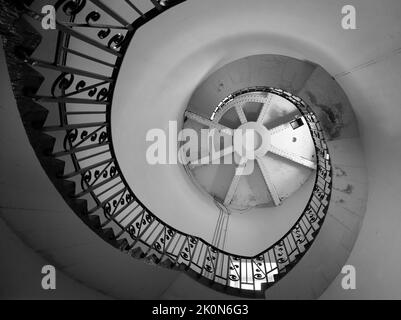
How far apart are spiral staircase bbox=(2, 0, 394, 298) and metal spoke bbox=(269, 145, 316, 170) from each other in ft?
7.04

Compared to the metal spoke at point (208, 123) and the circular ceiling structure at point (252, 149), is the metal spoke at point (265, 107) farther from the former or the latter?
the metal spoke at point (208, 123)

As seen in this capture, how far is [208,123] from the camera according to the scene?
33.6ft

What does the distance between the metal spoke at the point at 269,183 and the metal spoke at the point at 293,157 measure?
644mm

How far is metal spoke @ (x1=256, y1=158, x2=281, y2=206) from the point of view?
1043cm

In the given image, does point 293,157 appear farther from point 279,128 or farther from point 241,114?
point 241,114

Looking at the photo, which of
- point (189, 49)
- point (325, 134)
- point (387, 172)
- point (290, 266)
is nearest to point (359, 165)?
point (387, 172)

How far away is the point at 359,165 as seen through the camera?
5.46 meters

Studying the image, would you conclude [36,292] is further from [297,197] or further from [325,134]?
[297,197]

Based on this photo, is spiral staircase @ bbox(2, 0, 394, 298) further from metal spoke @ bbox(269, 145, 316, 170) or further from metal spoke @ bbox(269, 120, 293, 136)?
metal spoke @ bbox(269, 145, 316, 170)

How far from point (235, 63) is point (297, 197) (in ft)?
15.4

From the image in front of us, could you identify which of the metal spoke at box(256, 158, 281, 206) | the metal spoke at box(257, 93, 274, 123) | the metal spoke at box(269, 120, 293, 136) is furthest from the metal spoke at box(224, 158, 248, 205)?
the metal spoke at box(257, 93, 274, 123)

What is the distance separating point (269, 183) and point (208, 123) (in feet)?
10.1

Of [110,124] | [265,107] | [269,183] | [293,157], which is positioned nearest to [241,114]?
[265,107]

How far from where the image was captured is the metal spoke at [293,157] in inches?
394
